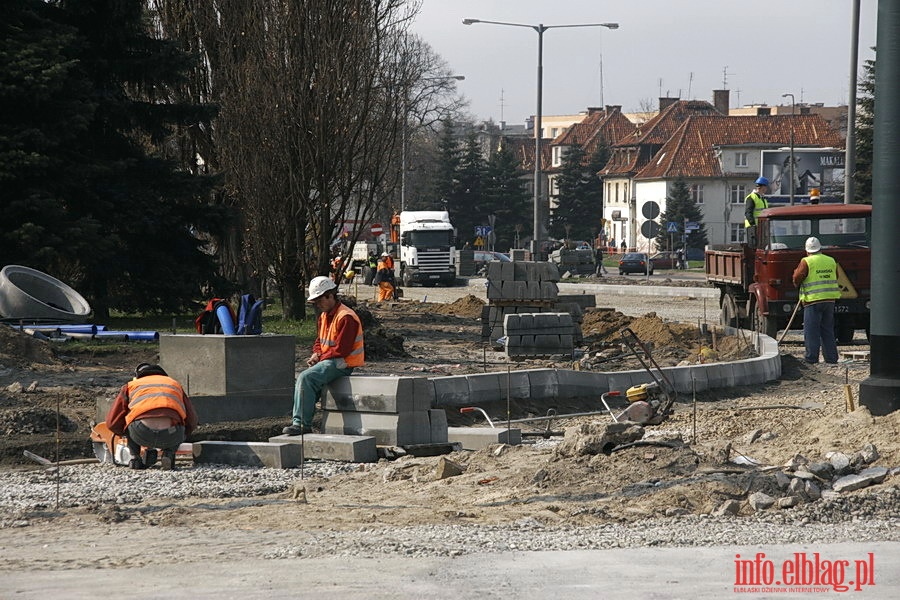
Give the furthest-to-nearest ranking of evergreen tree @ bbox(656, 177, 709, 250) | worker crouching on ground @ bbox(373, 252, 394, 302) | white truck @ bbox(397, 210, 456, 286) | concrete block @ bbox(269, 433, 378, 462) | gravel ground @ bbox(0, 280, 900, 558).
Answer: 1. evergreen tree @ bbox(656, 177, 709, 250)
2. white truck @ bbox(397, 210, 456, 286)
3. worker crouching on ground @ bbox(373, 252, 394, 302)
4. concrete block @ bbox(269, 433, 378, 462)
5. gravel ground @ bbox(0, 280, 900, 558)

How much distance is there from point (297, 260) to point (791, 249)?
10651 mm

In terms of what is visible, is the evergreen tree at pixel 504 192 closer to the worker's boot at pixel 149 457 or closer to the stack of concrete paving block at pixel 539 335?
the stack of concrete paving block at pixel 539 335

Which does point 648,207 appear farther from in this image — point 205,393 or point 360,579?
point 360,579

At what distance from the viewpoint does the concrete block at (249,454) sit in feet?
34.4

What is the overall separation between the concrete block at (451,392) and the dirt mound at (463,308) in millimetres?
18596

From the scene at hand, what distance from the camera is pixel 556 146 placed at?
13375 cm

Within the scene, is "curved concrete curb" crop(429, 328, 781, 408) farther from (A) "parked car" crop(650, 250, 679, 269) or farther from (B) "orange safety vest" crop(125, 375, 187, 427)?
(A) "parked car" crop(650, 250, 679, 269)

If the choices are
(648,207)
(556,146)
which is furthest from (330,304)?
(556,146)

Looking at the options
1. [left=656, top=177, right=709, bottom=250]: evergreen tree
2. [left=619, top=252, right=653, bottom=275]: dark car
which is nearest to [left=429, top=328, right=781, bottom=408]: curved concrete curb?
[left=619, top=252, right=653, bottom=275]: dark car

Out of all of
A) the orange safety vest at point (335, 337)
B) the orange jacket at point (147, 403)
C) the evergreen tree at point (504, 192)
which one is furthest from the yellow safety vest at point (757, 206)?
the evergreen tree at point (504, 192)

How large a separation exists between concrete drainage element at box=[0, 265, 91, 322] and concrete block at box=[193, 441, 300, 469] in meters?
10.8

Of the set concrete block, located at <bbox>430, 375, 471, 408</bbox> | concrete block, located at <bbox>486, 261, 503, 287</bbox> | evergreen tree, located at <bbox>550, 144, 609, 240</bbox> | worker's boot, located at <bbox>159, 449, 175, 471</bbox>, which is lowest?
worker's boot, located at <bbox>159, 449, 175, 471</bbox>

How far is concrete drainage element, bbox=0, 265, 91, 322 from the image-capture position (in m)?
20.6

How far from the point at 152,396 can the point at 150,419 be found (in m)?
0.19
